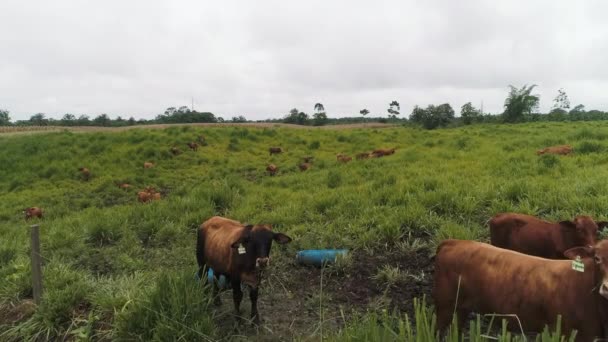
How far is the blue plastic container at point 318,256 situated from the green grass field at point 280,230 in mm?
171

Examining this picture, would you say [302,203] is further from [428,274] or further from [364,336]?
[364,336]

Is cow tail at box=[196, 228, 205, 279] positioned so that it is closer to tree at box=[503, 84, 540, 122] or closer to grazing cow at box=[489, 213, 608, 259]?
grazing cow at box=[489, 213, 608, 259]

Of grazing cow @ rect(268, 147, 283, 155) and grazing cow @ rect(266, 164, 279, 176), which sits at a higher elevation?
grazing cow @ rect(268, 147, 283, 155)

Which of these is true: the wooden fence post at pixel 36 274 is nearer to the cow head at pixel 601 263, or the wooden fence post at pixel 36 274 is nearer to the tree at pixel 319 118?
the cow head at pixel 601 263

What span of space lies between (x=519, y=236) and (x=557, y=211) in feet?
7.31

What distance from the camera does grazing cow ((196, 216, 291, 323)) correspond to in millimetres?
4434

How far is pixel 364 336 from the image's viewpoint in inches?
106

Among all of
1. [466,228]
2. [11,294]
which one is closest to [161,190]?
[11,294]

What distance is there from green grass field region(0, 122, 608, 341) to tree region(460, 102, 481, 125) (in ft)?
103

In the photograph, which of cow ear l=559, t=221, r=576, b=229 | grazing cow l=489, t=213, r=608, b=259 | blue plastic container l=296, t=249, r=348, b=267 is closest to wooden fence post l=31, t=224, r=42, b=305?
blue plastic container l=296, t=249, r=348, b=267

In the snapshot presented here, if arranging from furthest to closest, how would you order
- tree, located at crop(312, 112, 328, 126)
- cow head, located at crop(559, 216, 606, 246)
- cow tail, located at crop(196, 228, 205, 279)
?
tree, located at crop(312, 112, 328, 126)
cow tail, located at crop(196, 228, 205, 279)
cow head, located at crop(559, 216, 606, 246)

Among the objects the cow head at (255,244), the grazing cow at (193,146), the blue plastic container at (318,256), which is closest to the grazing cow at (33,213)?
the grazing cow at (193,146)

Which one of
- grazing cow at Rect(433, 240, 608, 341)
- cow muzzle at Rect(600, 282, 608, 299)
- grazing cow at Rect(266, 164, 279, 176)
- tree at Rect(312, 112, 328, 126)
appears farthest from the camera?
tree at Rect(312, 112, 328, 126)

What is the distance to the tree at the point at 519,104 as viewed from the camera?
4400cm
